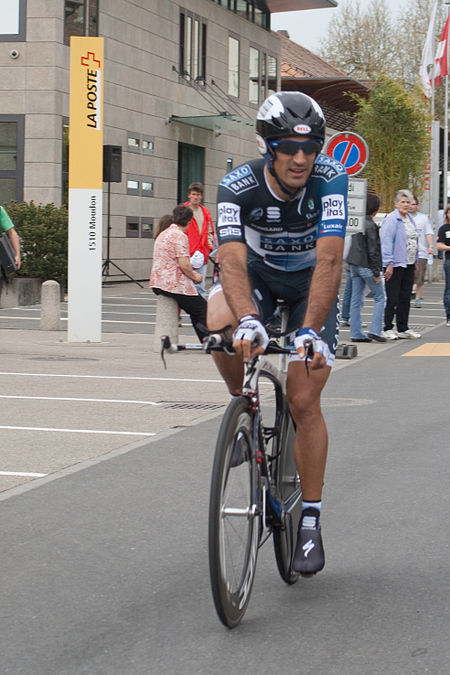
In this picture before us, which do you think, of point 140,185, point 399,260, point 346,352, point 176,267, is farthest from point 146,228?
point 346,352

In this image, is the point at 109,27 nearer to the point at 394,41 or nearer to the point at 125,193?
the point at 125,193

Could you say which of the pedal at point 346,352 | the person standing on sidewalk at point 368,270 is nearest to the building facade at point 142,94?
the person standing on sidewalk at point 368,270

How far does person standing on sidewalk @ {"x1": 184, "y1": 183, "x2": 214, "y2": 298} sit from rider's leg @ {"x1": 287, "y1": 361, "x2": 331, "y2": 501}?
11.5 metres

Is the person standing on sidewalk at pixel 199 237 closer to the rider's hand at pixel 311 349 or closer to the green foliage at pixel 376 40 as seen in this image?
the rider's hand at pixel 311 349

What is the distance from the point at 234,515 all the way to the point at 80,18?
2535cm

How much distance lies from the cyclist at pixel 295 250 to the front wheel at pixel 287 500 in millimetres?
50

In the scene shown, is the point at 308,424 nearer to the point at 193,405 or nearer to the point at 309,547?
the point at 309,547

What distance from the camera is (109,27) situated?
96.7ft

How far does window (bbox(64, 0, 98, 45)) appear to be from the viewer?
27.4 meters

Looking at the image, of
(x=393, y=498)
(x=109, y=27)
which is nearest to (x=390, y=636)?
(x=393, y=498)

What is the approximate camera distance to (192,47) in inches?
1369

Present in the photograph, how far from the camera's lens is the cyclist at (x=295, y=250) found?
4449 mm

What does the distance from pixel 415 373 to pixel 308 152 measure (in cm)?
838

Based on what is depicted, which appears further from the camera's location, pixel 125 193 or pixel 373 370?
pixel 125 193
